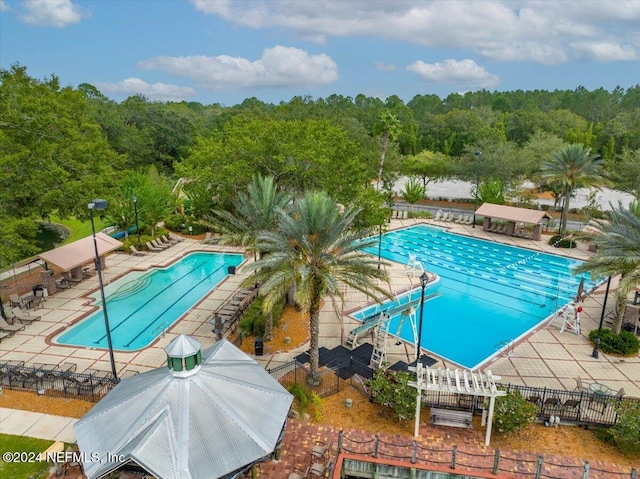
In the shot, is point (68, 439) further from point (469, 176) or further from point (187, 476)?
point (469, 176)

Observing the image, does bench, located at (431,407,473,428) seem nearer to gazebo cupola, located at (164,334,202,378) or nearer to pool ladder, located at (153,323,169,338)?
gazebo cupola, located at (164,334,202,378)

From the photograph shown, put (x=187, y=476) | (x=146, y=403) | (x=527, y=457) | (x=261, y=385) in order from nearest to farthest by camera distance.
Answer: (x=187, y=476) → (x=146, y=403) → (x=261, y=385) → (x=527, y=457)

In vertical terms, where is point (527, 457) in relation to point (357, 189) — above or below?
below

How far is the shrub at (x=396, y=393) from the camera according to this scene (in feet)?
42.7

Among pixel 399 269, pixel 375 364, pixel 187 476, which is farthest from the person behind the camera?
pixel 399 269

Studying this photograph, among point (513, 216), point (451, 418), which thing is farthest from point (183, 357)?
point (513, 216)

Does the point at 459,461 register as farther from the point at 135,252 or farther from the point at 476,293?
the point at 135,252

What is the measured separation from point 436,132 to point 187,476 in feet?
282

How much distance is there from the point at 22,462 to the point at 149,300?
510 inches

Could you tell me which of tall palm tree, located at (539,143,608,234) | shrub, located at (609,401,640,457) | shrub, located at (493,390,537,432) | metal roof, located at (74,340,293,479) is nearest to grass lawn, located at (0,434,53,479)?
metal roof, located at (74,340,293,479)

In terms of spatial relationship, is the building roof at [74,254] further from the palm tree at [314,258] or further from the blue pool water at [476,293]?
the blue pool water at [476,293]

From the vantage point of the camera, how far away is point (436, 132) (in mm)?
85938

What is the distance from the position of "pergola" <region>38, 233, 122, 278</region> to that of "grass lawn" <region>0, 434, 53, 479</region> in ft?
41.5

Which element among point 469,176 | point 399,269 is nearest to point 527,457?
point 399,269
